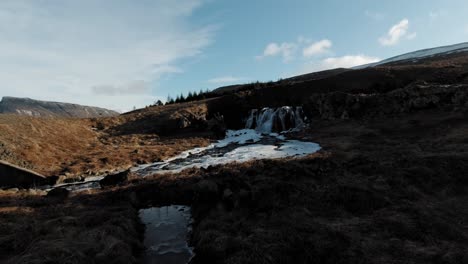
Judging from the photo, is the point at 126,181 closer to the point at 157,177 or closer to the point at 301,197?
the point at 157,177

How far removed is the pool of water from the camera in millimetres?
14344

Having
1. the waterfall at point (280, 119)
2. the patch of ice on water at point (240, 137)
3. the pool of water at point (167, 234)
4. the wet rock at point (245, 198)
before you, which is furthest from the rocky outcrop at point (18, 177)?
the waterfall at point (280, 119)

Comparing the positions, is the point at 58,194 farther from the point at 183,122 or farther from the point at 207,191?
the point at 183,122

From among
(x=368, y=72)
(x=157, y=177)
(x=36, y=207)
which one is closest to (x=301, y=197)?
(x=157, y=177)

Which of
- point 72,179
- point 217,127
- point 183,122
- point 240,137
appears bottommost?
point 240,137

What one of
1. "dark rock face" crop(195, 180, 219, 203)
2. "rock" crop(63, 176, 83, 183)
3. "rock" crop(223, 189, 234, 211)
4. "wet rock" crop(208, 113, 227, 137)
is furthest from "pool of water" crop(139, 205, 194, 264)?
"wet rock" crop(208, 113, 227, 137)

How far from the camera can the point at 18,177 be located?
27078mm

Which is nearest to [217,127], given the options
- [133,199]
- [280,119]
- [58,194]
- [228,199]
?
[280,119]

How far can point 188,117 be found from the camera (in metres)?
61.5

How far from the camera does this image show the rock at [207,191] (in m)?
20.3

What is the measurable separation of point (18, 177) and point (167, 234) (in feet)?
58.2

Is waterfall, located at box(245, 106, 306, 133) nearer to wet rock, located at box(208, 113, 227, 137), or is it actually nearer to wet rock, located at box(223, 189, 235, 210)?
wet rock, located at box(208, 113, 227, 137)

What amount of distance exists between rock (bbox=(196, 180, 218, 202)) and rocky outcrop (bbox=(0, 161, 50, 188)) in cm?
1531

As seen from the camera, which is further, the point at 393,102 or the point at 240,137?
the point at 240,137
